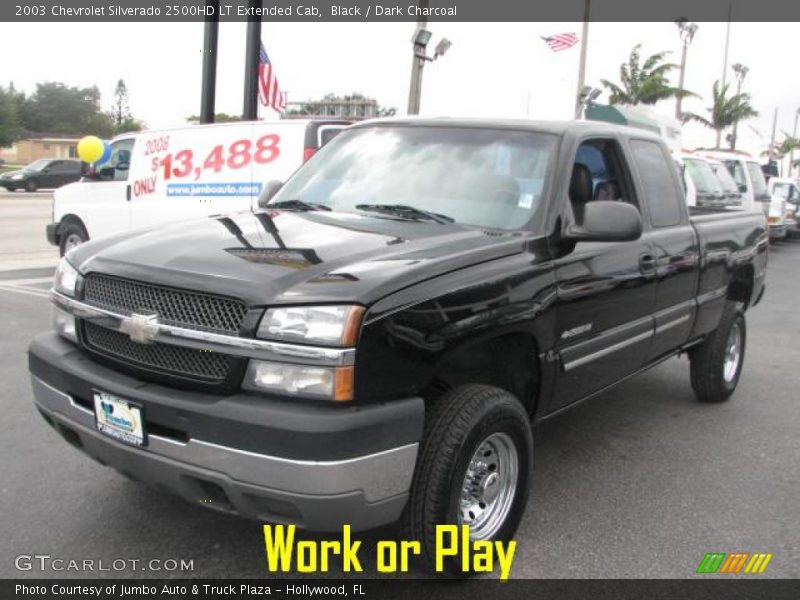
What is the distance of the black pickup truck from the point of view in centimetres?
253

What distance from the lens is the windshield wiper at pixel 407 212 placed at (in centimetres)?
355

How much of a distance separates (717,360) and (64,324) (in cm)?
428

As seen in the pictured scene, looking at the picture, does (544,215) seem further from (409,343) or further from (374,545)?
(374,545)

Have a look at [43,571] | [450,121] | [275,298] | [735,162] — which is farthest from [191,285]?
[735,162]

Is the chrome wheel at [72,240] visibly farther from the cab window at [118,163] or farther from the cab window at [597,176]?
the cab window at [597,176]

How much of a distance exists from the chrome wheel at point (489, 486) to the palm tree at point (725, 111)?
42740 millimetres

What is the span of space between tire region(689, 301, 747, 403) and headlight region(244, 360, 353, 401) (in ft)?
12.4

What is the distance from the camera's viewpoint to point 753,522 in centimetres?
369

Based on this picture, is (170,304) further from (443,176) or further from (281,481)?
(443,176)

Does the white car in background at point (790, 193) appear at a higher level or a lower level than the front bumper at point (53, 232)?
higher

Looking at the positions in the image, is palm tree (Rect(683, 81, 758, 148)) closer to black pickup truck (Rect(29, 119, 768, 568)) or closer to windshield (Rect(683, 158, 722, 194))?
windshield (Rect(683, 158, 722, 194))

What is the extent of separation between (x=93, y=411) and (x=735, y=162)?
19083 mm

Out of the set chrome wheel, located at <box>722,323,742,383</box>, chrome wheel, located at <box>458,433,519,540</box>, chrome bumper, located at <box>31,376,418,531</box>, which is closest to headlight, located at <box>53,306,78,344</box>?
chrome bumper, located at <box>31,376,418,531</box>

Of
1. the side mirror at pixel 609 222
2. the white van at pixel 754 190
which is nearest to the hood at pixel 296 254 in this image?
the side mirror at pixel 609 222
